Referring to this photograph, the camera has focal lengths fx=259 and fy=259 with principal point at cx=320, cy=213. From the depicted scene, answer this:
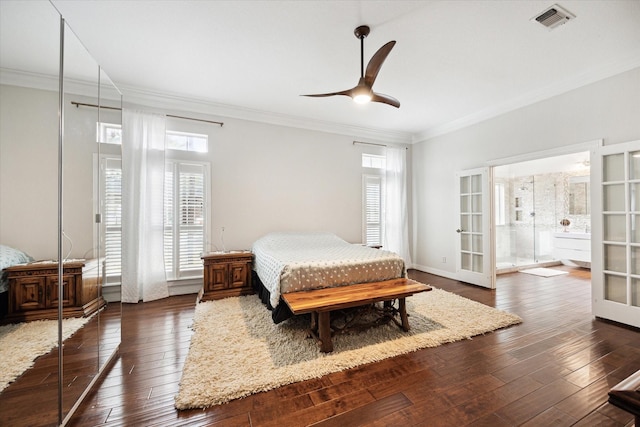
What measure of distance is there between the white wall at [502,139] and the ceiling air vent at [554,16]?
4.34 ft

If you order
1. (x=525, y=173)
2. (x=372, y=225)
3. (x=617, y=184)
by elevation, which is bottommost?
(x=372, y=225)

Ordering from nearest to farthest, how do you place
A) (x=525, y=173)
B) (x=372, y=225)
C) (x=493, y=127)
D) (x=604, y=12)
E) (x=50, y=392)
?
1. (x=50, y=392)
2. (x=604, y=12)
3. (x=493, y=127)
4. (x=372, y=225)
5. (x=525, y=173)

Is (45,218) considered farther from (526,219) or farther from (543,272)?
(526,219)

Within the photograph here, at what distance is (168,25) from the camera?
241 centimetres

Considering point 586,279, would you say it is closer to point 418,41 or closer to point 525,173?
point 525,173

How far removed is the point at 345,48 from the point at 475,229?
3.60 meters

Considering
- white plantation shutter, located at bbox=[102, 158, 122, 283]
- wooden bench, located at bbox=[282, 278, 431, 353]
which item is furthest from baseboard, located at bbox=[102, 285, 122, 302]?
wooden bench, located at bbox=[282, 278, 431, 353]

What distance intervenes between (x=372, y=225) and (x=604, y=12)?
3946 mm

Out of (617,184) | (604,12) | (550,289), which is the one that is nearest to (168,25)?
(604,12)

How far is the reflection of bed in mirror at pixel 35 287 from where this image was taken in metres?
1.50

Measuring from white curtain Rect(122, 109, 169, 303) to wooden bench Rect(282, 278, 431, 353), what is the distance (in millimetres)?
2370

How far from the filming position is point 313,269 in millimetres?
2670

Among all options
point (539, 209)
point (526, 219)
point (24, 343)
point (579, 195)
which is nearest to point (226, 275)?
point (24, 343)

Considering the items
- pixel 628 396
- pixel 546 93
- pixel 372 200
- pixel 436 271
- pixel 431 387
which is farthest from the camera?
pixel 372 200
